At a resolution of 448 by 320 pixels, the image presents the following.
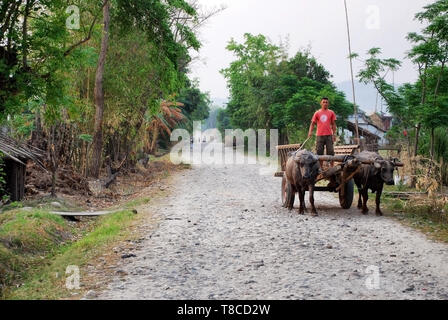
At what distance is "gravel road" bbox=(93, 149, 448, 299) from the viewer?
21.2ft

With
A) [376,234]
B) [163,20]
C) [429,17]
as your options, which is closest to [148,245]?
[376,234]

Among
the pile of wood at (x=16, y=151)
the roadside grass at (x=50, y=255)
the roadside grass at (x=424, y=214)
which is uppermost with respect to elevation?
the pile of wood at (x=16, y=151)

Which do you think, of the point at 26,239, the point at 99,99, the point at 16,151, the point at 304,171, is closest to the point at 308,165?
the point at 304,171

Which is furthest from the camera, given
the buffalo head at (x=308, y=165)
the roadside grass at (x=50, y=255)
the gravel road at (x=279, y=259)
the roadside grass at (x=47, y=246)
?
the buffalo head at (x=308, y=165)

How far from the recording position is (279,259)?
319 inches

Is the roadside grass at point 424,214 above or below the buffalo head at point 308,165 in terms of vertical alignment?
below

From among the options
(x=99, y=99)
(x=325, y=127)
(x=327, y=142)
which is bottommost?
(x=327, y=142)

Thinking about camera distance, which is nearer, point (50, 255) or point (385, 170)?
point (50, 255)

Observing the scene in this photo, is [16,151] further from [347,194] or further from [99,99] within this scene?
[347,194]

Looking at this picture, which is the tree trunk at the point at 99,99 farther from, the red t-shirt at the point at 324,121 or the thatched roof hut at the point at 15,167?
→ the red t-shirt at the point at 324,121

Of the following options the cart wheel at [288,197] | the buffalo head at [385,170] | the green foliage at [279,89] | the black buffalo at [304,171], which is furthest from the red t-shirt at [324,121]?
the green foliage at [279,89]

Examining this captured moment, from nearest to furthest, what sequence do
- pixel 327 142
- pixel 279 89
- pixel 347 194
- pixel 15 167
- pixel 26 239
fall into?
1. pixel 26 239
2. pixel 347 194
3. pixel 327 142
4. pixel 15 167
5. pixel 279 89

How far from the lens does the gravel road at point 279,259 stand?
646 centimetres
